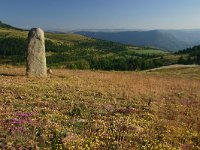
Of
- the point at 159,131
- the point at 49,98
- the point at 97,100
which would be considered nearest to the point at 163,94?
the point at 97,100

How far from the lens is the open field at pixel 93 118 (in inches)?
597

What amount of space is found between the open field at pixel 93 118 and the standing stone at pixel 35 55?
6732 mm

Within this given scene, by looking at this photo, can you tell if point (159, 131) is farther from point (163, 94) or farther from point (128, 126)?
point (163, 94)

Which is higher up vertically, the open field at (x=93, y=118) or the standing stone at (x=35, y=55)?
the standing stone at (x=35, y=55)

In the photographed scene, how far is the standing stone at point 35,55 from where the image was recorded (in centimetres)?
3678

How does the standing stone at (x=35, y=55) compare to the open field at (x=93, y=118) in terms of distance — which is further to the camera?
the standing stone at (x=35, y=55)

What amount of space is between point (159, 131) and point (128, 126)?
1.43 meters

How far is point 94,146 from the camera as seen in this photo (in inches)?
579

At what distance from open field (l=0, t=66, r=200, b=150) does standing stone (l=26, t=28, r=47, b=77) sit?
6732 mm

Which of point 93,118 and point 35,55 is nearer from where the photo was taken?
point 93,118

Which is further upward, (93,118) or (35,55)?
(35,55)

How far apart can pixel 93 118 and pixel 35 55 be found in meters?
19.1

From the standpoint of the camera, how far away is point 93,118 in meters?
19.2

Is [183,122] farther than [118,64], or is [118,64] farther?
[118,64]
